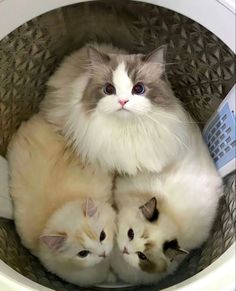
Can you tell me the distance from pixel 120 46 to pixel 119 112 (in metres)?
0.37

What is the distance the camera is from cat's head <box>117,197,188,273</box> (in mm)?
1055

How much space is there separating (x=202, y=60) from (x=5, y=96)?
1.79 ft

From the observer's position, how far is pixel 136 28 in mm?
1228

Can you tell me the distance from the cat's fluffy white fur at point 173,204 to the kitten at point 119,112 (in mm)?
46

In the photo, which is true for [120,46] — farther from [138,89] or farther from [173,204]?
[173,204]

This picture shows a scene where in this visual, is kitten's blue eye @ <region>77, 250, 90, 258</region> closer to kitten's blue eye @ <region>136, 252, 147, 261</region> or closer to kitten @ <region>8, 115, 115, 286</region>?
kitten @ <region>8, 115, 115, 286</region>

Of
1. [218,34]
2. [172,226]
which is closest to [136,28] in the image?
[218,34]

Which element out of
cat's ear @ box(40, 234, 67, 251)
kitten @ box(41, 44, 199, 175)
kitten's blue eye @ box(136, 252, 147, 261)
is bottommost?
kitten's blue eye @ box(136, 252, 147, 261)

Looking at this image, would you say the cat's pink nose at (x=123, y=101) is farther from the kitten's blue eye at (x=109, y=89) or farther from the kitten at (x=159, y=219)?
the kitten at (x=159, y=219)

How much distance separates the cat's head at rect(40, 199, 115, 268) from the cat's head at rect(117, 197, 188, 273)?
45 millimetres

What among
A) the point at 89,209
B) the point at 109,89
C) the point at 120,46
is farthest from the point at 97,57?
the point at 89,209

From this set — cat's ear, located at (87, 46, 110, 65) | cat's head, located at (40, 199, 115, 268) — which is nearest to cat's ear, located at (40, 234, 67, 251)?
cat's head, located at (40, 199, 115, 268)

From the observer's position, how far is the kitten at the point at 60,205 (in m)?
1.06

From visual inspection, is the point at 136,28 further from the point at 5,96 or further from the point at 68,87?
the point at 5,96
